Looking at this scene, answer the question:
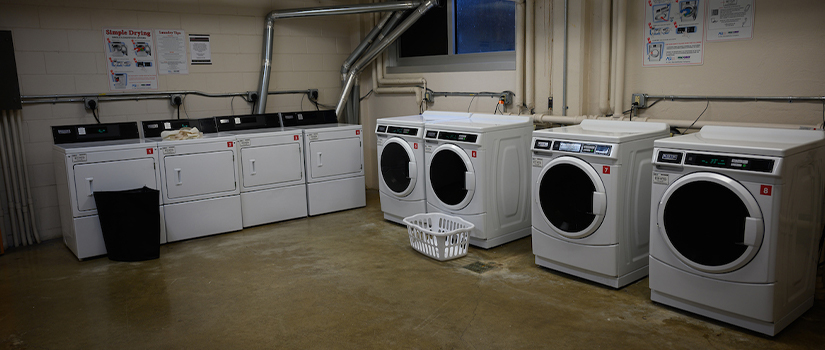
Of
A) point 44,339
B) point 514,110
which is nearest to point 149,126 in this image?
point 44,339

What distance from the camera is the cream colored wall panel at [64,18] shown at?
4.74m

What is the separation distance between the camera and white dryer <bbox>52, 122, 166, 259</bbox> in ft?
13.9

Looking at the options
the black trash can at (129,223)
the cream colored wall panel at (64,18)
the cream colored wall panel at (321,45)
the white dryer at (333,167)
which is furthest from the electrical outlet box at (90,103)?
the cream colored wall panel at (321,45)

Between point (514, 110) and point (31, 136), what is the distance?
166 inches

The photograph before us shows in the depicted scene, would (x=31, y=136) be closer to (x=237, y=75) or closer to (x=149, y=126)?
(x=149, y=126)

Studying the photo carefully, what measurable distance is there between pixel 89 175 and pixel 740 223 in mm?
4357

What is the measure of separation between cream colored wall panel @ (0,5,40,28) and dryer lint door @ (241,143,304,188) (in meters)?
2.01

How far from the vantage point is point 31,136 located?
15.7ft

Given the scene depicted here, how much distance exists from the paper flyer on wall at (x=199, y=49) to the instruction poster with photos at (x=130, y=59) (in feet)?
1.20

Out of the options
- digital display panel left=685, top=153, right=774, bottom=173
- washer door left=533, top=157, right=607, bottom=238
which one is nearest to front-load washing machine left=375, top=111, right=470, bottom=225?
washer door left=533, top=157, right=607, bottom=238

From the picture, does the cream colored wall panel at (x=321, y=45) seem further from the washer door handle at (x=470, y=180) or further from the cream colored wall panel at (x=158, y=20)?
the washer door handle at (x=470, y=180)

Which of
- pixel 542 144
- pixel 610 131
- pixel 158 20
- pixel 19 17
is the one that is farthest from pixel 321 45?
pixel 610 131

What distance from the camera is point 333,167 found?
551 centimetres

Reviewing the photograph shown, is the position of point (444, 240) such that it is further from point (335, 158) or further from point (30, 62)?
point (30, 62)
